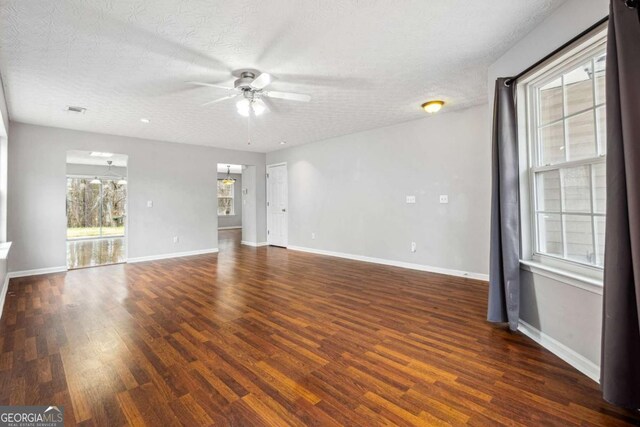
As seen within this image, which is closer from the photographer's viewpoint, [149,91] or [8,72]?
[8,72]

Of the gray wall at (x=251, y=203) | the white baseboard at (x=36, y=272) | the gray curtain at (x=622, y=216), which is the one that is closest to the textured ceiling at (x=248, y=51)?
the gray curtain at (x=622, y=216)

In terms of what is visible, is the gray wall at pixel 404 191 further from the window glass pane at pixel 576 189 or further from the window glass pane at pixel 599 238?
the window glass pane at pixel 599 238

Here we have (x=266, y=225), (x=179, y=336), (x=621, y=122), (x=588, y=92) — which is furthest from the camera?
(x=266, y=225)

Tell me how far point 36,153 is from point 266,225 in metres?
4.90

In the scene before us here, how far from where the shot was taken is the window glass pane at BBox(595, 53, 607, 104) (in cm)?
194

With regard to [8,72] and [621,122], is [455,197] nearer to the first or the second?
[621,122]

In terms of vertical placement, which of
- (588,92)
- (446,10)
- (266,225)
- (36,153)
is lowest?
(266,225)

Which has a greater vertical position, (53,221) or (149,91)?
(149,91)

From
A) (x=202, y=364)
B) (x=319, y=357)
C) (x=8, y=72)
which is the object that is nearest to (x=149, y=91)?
(x=8, y=72)

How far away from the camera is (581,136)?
7.08ft

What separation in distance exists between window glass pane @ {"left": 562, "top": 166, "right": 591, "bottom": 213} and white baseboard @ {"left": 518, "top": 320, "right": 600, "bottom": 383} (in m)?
1.03

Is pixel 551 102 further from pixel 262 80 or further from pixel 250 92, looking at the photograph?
pixel 250 92

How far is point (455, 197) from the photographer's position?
15.1ft

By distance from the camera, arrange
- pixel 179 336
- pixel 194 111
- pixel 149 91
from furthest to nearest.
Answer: pixel 194 111 → pixel 149 91 → pixel 179 336
